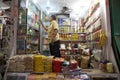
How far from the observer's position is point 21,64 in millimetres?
3990

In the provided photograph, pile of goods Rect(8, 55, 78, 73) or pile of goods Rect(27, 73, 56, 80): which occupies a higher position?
pile of goods Rect(8, 55, 78, 73)

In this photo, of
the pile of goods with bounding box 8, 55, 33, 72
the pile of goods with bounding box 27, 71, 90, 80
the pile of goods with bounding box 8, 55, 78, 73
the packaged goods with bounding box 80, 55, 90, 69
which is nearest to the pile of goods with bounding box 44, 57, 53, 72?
the pile of goods with bounding box 8, 55, 78, 73

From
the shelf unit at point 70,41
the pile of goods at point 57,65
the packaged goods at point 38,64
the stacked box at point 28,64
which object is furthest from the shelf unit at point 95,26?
the stacked box at point 28,64

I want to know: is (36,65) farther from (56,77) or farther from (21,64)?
(56,77)

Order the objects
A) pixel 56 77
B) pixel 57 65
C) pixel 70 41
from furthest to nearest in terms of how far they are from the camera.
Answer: pixel 70 41
pixel 57 65
pixel 56 77

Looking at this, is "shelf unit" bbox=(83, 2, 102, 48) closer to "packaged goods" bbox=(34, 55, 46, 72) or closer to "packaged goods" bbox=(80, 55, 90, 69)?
"packaged goods" bbox=(80, 55, 90, 69)

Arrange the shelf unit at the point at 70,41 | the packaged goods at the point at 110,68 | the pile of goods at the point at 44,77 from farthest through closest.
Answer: the shelf unit at the point at 70,41, the packaged goods at the point at 110,68, the pile of goods at the point at 44,77

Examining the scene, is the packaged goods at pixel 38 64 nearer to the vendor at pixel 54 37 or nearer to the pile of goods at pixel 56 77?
the pile of goods at pixel 56 77

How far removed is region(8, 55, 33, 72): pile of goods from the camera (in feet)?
13.1

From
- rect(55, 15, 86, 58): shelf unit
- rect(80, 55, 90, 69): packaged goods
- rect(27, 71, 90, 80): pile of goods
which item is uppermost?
rect(55, 15, 86, 58): shelf unit

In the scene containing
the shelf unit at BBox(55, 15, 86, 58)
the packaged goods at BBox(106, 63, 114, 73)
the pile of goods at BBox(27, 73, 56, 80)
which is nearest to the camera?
the pile of goods at BBox(27, 73, 56, 80)

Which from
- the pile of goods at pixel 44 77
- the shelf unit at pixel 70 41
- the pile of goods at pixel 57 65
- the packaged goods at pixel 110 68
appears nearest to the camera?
the pile of goods at pixel 44 77

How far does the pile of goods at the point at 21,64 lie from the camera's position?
3.98 metres

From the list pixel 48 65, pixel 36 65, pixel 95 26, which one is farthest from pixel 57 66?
pixel 95 26
